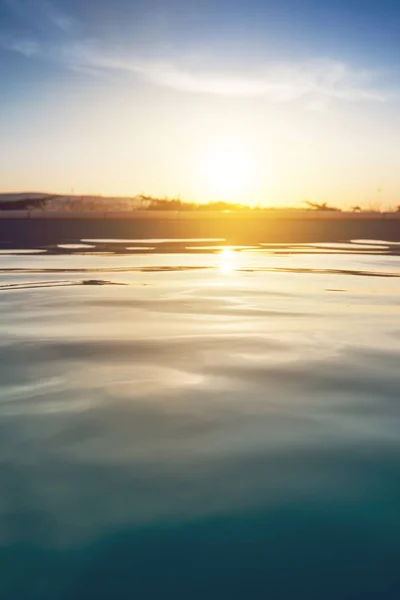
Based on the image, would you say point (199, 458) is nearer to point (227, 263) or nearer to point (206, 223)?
point (227, 263)

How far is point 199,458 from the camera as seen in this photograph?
1.99 meters

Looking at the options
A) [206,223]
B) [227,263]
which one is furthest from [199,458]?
[206,223]

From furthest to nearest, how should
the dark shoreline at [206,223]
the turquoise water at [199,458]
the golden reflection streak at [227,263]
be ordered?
1. the dark shoreline at [206,223]
2. the golden reflection streak at [227,263]
3. the turquoise water at [199,458]

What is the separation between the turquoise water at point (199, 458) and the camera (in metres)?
1.43

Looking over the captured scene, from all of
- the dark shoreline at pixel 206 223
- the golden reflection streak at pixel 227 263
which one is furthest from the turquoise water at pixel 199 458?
the dark shoreline at pixel 206 223

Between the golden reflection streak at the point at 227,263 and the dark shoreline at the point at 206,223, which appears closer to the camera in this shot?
the golden reflection streak at the point at 227,263

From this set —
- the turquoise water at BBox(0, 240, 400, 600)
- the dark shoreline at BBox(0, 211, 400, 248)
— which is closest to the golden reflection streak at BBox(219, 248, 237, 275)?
the turquoise water at BBox(0, 240, 400, 600)

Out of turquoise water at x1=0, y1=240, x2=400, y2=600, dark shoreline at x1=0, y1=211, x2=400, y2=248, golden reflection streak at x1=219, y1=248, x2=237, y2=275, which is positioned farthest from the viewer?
dark shoreline at x1=0, y1=211, x2=400, y2=248

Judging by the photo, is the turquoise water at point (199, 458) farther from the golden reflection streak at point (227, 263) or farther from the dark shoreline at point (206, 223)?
the dark shoreline at point (206, 223)

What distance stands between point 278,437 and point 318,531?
608mm

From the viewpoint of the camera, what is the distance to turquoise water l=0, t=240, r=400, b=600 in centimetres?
143

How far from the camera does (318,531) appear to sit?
1.59 m

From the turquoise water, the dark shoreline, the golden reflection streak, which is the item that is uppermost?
the dark shoreline

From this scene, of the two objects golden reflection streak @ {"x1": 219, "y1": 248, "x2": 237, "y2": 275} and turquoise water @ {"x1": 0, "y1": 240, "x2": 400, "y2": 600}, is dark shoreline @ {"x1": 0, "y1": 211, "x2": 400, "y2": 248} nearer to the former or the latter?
golden reflection streak @ {"x1": 219, "y1": 248, "x2": 237, "y2": 275}
